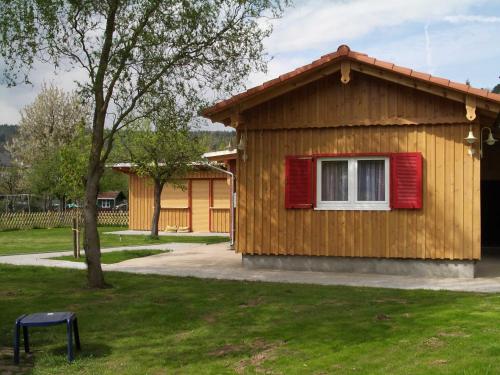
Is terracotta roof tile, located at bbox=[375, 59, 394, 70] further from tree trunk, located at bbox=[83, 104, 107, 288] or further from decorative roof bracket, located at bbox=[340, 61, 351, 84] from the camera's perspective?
tree trunk, located at bbox=[83, 104, 107, 288]

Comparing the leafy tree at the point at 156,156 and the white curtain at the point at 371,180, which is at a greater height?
the leafy tree at the point at 156,156

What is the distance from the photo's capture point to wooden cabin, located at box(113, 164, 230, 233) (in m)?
26.8

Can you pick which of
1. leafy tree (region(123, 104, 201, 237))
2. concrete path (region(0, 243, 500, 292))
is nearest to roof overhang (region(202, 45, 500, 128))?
concrete path (region(0, 243, 500, 292))

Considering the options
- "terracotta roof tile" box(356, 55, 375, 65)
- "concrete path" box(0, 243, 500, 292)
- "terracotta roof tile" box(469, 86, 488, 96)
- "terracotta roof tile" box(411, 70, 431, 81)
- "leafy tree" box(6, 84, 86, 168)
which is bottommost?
"concrete path" box(0, 243, 500, 292)

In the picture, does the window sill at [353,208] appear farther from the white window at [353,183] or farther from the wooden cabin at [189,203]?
the wooden cabin at [189,203]

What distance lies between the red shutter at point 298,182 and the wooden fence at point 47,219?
17935mm

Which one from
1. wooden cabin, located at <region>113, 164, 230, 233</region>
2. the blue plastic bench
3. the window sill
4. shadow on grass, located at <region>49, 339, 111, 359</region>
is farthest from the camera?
wooden cabin, located at <region>113, 164, 230, 233</region>

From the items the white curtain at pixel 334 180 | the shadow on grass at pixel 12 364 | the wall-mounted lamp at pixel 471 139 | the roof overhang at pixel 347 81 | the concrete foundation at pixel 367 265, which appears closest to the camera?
the shadow on grass at pixel 12 364

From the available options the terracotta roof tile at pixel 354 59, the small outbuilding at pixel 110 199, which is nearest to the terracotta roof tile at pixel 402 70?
the terracotta roof tile at pixel 354 59

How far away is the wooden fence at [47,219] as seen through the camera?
29859 mm

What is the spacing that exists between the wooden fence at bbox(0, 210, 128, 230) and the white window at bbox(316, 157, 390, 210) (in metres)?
18.3

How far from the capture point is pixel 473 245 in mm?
11133

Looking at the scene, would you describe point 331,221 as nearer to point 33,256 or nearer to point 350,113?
point 350,113

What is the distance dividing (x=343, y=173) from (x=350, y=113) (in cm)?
116
